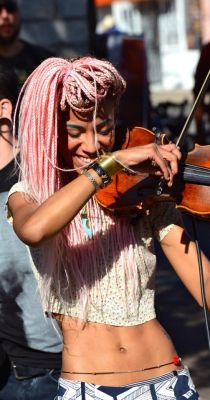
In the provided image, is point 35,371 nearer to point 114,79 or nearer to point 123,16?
point 114,79

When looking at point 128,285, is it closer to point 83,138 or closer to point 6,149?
point 83,138

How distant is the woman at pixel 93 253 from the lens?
256 centimetres

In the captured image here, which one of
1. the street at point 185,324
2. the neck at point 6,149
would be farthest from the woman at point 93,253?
the street at point 185,324

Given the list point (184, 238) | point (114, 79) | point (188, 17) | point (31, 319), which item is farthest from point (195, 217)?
point (188, 17)

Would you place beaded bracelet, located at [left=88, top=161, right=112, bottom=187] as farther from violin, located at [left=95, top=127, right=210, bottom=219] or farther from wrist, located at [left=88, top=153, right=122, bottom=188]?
violin, located at [left=95, top=127, right=210, bottom=219]

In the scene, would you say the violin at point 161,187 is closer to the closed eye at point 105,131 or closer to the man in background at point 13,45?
the closed eye at point 105,131

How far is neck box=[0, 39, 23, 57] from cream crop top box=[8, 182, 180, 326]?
4.66m

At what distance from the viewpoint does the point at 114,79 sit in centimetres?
261

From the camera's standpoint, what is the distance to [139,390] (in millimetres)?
2617

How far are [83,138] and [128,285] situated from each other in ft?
1.36

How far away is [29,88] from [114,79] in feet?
0.74

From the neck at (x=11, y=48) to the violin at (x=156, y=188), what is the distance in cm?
471

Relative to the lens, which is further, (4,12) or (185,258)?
(4,12)

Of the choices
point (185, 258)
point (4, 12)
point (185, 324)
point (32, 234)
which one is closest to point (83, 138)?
point (32, 234)
